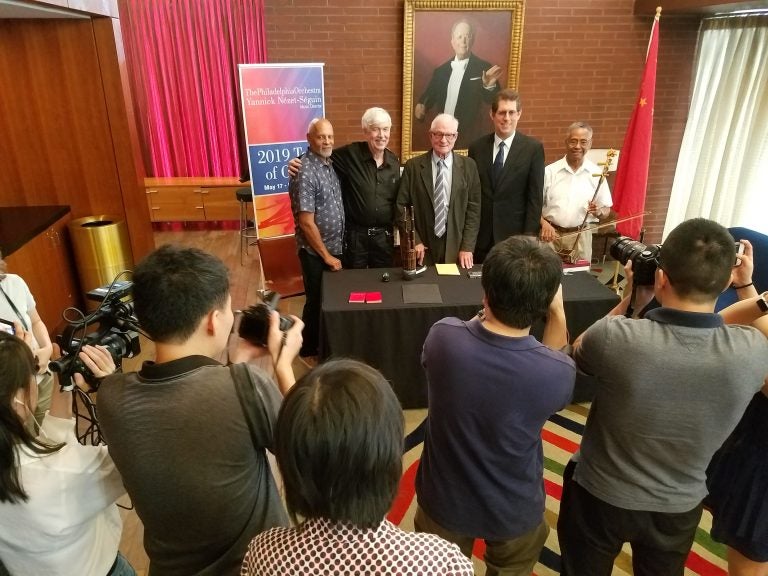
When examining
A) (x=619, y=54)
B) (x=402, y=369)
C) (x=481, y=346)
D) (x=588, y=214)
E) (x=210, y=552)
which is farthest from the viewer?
(x=619, y=54)

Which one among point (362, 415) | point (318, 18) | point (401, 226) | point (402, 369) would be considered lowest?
point (402, 369)

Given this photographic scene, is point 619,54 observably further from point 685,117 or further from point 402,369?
point 402,369

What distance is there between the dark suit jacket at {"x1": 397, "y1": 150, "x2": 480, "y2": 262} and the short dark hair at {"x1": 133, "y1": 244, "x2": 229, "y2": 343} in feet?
7.34

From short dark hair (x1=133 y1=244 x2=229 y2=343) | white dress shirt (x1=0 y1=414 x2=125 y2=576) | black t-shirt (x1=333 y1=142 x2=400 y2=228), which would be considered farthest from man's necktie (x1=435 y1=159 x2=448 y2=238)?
white dress shirt (x1=0 y1=414 x2=125 y2=576)

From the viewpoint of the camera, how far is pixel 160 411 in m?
0.95

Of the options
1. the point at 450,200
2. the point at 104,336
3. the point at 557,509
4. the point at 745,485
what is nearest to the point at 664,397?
the point at 745,485

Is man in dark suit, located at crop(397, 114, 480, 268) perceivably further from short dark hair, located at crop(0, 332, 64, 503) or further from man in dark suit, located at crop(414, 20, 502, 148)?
short dark hair, located at crop(0, 332, 64, 503)

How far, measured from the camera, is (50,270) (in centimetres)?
364

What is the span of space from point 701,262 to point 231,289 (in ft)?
5.89

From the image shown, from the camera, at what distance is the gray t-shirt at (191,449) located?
96cm

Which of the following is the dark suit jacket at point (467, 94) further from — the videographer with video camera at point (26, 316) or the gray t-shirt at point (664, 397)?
the gray t-shirt at point (664, 397)

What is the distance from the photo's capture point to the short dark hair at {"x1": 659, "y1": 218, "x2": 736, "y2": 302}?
46.4 inches

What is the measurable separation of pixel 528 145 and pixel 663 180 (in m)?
2.77

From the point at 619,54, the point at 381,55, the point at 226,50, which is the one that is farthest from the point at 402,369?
the point at 226,50
